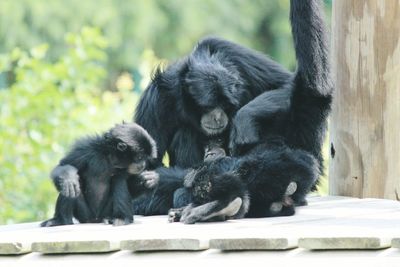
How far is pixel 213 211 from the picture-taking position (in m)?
6.32

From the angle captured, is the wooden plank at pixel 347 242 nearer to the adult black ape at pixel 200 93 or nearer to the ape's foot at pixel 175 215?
the ape's foot at pixel 175 215

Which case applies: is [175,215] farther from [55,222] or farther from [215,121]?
[215,121]

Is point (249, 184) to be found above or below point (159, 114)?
below

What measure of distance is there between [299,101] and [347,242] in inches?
95.1

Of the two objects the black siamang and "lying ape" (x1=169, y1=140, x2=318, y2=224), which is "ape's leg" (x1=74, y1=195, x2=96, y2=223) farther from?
the black siamang

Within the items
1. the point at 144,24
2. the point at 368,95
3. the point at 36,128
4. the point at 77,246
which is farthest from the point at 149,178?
the point at 144,24

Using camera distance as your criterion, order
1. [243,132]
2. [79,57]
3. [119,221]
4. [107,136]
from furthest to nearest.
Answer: [79,57] < [243,132] < [107,136] < [119,221]

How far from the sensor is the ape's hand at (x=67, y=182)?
6320 millimetres

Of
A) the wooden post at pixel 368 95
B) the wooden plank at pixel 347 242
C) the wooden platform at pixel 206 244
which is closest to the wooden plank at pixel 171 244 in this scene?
the wooden platform at pixel 206 244

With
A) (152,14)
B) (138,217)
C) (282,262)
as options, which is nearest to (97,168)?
(138,217)

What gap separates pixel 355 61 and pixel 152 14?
15410mm

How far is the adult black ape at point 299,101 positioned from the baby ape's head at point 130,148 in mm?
812

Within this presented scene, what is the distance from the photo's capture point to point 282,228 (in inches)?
229

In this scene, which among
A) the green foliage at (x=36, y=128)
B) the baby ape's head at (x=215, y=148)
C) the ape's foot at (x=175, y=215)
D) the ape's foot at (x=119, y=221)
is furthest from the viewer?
the green foliage at (x=36, y=128)
